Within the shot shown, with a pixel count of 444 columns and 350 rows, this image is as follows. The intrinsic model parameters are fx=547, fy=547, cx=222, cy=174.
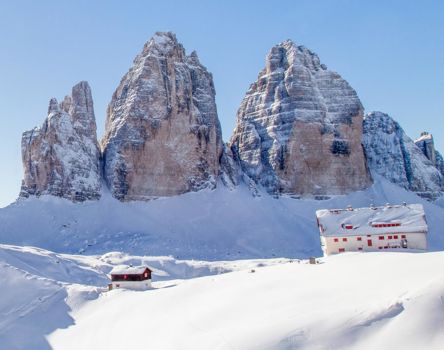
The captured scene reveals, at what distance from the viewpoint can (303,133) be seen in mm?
114750

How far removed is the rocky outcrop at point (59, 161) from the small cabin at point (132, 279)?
54006 mm

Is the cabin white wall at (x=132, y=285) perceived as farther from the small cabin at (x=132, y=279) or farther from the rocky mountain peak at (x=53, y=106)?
the rocky mountain peak at (x=53, y=106)

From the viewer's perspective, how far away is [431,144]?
148125 millimetres

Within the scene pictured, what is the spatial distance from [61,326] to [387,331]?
23.7 m

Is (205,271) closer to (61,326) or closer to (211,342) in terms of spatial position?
(61,326)

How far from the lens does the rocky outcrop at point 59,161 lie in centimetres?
10088

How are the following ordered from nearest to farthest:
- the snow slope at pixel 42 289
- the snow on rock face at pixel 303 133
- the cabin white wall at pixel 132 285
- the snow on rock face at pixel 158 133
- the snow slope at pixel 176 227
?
1. the snow slope at pixel 42 289
2. the cabin white wall at pixel 132 285
3. the snow slope at pixel 176 227
4. the snow on rock face at pixel 158 133
5. the snow on rock face at pixel 303 133

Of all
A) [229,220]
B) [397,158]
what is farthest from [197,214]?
[397,158]

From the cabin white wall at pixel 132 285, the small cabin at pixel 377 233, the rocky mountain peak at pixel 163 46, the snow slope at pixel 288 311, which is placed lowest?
the snow slope at pixel 288 311

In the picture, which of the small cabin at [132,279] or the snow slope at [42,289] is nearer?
the snow slope at [42,289]

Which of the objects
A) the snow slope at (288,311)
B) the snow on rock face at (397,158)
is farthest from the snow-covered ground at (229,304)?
the snow on rock face at (397,158)

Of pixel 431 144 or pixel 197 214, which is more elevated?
pixel 431 144

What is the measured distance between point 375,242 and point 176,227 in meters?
51.0

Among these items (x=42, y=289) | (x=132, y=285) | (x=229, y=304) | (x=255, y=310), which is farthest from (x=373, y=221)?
(x=42, y=289)
